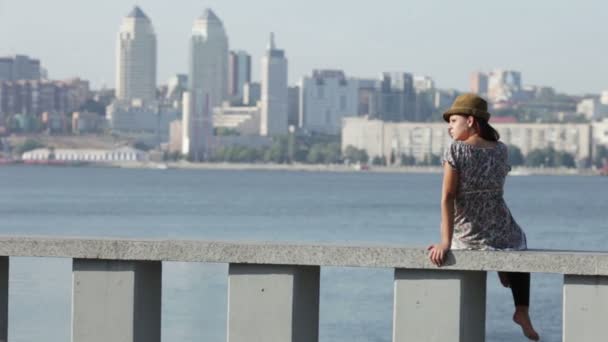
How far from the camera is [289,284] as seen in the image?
635cm

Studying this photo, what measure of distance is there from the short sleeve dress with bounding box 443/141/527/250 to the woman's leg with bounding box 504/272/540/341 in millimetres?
132

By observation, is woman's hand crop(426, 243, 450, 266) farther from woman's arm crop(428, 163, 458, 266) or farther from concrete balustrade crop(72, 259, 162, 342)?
concrete balustrade crop(72, 259, 162, 342)

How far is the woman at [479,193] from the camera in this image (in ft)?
21.5

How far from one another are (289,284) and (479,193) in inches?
33.2

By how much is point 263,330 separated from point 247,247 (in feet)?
1.07

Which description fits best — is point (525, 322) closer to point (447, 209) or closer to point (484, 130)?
point (447, 209)

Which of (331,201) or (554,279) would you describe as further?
(331,201)

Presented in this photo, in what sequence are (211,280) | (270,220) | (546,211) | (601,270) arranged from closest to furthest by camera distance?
(601,270) < (211,280) < (270,220) < (546,211)

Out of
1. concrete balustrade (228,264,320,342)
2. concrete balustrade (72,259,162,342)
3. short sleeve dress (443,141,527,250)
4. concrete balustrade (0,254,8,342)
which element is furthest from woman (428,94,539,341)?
concrete balustrade (0,254,8,342)

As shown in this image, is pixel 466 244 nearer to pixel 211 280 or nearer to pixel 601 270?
pixel 601 270

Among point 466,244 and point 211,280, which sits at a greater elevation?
point 466,244

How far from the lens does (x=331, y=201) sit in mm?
107500

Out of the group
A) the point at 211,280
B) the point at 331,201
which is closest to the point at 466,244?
the point at 211,280

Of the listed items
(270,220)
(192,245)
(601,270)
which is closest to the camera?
(601,270)
